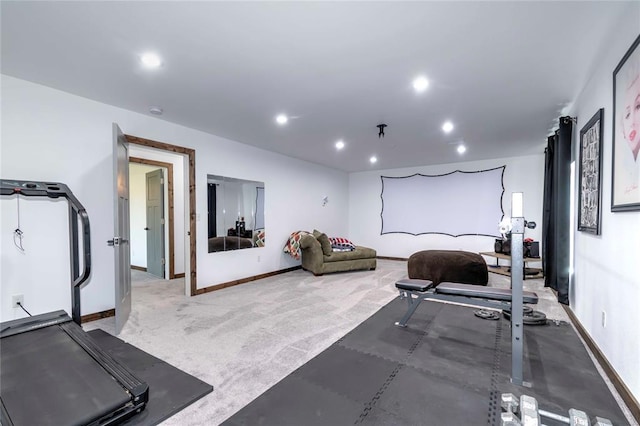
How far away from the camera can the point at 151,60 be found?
231 centimetres

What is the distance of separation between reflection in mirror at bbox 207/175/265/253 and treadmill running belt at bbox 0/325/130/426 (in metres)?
2.42

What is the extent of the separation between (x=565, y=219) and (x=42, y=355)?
4916mm

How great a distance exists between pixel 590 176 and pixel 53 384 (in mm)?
4279

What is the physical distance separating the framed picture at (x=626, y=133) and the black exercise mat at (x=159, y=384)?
291 cm

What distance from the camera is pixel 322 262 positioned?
17.7 feet

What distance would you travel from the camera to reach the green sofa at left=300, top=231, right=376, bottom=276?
5.41 meters

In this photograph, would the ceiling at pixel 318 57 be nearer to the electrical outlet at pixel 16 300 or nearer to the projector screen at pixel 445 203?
the electrical outlet at pixel 16 300

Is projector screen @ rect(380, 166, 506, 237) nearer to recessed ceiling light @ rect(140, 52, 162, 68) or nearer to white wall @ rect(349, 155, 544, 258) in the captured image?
white wall @ rect(349, 155, 544, 258)

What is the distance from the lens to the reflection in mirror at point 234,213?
446 cm

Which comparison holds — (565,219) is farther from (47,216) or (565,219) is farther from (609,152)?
(47,216)

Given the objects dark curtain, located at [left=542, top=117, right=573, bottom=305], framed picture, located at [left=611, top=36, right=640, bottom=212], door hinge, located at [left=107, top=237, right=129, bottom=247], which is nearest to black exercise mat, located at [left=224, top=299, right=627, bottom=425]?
dark curtain, located at [left=542, top=117, right=573, bottom=305]

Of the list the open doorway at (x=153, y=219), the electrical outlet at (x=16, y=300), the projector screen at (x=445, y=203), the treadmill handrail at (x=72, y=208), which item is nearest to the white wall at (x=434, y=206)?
the projector screen at (x=445, y=203)

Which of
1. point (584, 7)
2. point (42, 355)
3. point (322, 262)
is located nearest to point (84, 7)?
point (42, 355)

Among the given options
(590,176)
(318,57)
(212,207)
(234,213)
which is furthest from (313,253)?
(590,176)
